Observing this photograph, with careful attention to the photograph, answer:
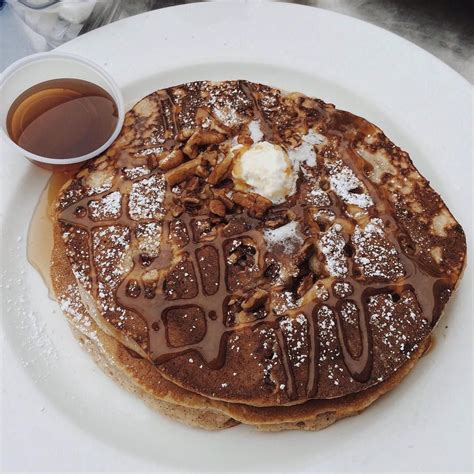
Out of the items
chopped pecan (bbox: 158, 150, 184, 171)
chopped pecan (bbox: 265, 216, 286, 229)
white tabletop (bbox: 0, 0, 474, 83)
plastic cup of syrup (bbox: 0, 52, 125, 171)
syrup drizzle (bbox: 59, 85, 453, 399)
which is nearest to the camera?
syrup drizzle (bbox: 59, 85, 453, 399)

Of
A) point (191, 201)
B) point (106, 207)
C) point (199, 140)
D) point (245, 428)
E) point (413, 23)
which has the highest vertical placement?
point (413, 23)

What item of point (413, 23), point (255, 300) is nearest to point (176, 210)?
point (255, 300)

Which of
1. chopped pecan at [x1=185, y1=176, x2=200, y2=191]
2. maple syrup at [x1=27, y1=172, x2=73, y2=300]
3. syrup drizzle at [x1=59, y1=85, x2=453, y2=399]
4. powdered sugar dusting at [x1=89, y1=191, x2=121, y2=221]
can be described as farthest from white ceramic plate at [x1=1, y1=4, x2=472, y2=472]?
chopped pecan at [x1=185, y1=176, x2=200, y2=191]

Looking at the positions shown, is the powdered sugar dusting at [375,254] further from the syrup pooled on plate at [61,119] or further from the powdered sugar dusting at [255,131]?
the syrup pooled on plate at [61,119]

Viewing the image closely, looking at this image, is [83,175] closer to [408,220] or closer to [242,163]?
[242,163]

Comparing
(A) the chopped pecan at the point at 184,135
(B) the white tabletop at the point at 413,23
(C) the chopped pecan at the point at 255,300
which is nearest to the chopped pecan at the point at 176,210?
(A) the chopped pecan at the point at 184,135

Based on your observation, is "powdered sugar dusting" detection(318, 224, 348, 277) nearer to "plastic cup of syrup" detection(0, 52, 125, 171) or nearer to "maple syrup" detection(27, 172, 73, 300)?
"plastic cup of syrup" detection(0, 52, 125, 171)

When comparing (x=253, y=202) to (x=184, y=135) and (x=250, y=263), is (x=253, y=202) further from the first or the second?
(x=184, y=135)
